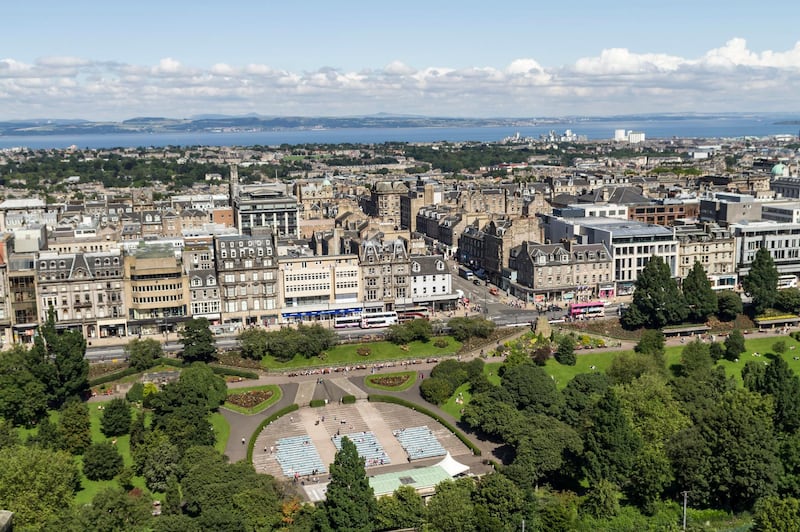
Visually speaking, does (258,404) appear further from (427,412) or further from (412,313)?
(412,313)

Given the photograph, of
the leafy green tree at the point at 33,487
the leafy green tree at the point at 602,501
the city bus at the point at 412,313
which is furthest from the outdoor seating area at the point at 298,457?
the city bus at the point at 412,313

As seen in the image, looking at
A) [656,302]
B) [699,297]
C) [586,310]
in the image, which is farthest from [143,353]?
[699,297]

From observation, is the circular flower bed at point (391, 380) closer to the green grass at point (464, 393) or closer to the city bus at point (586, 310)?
the green grass at point (464, 393)

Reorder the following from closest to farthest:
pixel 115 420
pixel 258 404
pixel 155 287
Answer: pixel 115 420
pixel 258 404
pixel 155 287

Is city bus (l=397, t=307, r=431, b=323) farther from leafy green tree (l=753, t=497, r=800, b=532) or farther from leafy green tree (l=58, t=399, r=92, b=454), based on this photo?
leafy green tree (l=753, t=497, r=800, b=532)

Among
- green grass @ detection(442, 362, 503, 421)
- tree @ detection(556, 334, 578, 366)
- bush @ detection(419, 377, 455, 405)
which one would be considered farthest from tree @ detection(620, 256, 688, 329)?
bush @ detection(419, 377, 455, 405)

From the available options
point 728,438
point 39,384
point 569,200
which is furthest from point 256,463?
point 569,200
